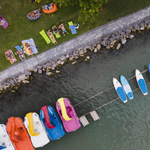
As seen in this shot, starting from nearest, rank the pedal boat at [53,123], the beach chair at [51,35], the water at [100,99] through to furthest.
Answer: the pedal boat at [53,123]
the beach chair at [51,35]
the water at [100,99]

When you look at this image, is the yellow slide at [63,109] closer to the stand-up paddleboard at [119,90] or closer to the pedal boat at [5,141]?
the stand-up paddleboard at [119,90]

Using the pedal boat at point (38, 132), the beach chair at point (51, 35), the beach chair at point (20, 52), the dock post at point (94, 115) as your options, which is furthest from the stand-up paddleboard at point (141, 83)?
the beach chair at point (20, 52)

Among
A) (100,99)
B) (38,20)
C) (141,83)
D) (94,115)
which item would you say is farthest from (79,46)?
(141,83)

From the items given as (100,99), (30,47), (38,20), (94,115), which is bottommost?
(94,115)

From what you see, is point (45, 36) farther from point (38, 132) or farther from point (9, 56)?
point (38, 132)

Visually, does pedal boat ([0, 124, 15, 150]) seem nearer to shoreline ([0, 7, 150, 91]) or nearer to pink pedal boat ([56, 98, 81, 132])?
shoreline ([0, 7, 150, 91])
